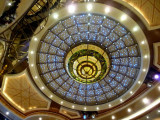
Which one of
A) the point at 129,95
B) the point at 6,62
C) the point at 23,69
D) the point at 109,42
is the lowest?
the point at 129,95

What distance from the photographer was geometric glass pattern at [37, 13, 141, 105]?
440 inches

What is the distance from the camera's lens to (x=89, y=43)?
12297mm

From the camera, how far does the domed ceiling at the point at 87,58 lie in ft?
35.9

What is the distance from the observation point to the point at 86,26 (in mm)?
11266

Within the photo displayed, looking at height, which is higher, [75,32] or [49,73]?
[75,32]

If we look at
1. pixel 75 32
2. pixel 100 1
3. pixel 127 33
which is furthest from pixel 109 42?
pixel 100 1

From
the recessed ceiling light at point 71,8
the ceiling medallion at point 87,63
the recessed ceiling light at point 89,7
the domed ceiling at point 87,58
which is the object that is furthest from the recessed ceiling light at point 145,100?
the recessed ceiling light at point 71,8

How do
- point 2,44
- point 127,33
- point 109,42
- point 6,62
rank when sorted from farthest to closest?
1. point 109,42
2. point 127,33
3. point 6,62
4. point 2,44

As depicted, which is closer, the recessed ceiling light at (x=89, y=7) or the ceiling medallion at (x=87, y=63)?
the recessed ceiling light at (x=89, y=7)

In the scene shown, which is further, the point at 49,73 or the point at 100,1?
the point at 49,73

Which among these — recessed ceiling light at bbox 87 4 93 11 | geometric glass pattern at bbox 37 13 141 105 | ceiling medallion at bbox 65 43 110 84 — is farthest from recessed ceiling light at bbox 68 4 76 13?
ceiling medallion at bbox 65 43 110 84

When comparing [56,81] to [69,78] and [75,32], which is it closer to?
[69,78]

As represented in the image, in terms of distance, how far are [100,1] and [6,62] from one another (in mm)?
6942

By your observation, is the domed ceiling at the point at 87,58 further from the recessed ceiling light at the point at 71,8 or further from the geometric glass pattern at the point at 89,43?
the recessed ceiling light at the point at 71,8
